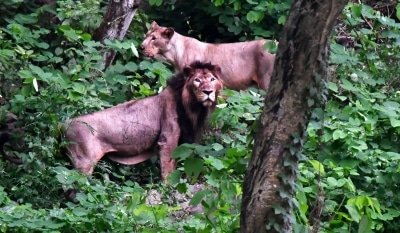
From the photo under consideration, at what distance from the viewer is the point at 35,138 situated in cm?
976

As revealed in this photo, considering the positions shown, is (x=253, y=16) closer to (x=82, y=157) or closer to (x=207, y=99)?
(x=207, y=99)

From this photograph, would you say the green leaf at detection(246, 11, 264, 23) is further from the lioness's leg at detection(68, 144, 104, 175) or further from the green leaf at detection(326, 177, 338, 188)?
the green leaf at detection(326, 177, 338, 188)

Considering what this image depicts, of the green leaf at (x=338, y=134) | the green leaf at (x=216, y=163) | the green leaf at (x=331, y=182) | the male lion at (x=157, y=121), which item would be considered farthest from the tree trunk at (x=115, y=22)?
the green leaf at (x=216, y=163)

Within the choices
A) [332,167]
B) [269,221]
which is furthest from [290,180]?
[332,167]

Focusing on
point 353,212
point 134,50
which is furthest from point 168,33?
point 353,212

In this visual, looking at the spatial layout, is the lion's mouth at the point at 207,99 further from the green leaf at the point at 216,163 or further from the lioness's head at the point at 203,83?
the green leaf at the point at 216,163

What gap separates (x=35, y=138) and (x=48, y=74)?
2.74 feet

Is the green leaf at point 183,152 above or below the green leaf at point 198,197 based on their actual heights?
above

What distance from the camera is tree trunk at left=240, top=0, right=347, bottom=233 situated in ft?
17.2

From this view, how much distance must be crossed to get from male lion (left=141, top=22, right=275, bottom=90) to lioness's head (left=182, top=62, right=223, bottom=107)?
1.31 meters

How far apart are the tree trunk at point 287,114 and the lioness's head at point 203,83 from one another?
5.03 meters

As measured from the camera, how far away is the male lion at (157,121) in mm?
10312

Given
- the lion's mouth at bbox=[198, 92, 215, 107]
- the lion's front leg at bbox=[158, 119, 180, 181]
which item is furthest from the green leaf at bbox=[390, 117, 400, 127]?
the lion's front leg at bbox=[158, 119, 180, 181]

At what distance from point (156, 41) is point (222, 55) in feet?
2.70
